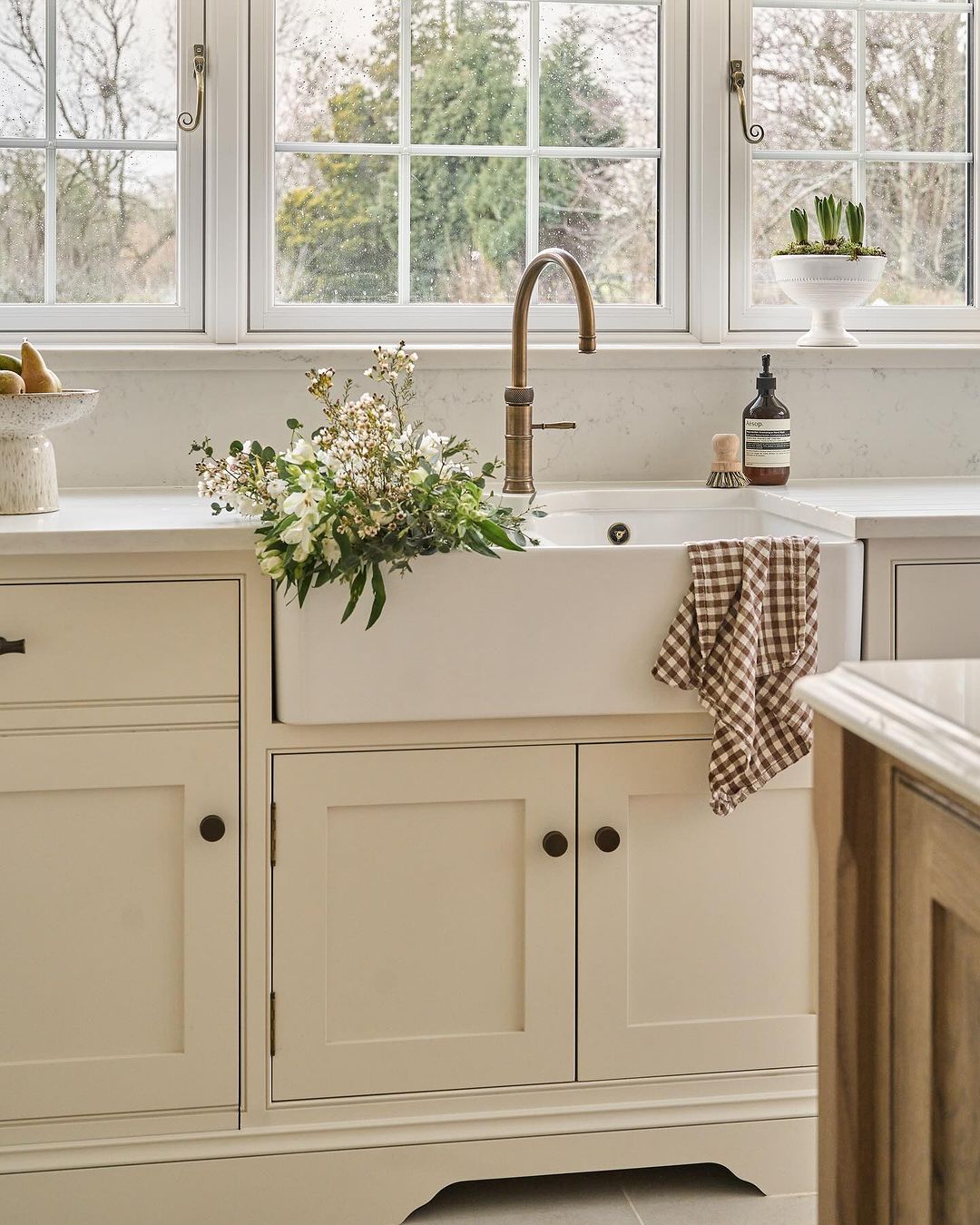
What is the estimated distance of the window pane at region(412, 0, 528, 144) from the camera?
2.45 m

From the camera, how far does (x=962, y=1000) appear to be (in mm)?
904

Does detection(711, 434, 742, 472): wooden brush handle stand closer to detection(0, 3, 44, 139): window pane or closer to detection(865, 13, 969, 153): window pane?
detection(865, 13, 969, 153): window pane

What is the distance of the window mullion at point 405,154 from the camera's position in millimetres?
2432

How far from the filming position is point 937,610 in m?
1.89

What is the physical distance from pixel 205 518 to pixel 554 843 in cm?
66

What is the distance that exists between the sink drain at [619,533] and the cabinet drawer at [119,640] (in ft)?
2.42

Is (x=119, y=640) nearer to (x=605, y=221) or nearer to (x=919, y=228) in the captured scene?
(x=605, y=221)

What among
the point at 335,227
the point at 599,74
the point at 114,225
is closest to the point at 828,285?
the point at 599,74

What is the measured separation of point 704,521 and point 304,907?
96 cm

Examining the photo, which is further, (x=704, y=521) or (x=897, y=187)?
(x=897, y=187)

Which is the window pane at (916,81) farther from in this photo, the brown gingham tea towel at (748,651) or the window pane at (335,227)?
the brown gingham tea towel at (748,651)

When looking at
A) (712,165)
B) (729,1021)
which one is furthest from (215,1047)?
(712,165)

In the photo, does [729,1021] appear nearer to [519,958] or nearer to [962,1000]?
[519,958]

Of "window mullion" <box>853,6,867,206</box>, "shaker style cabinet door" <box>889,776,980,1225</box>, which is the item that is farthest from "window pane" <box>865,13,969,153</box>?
"shaker style cabinet door" <box>889,776,980,1225</box>
